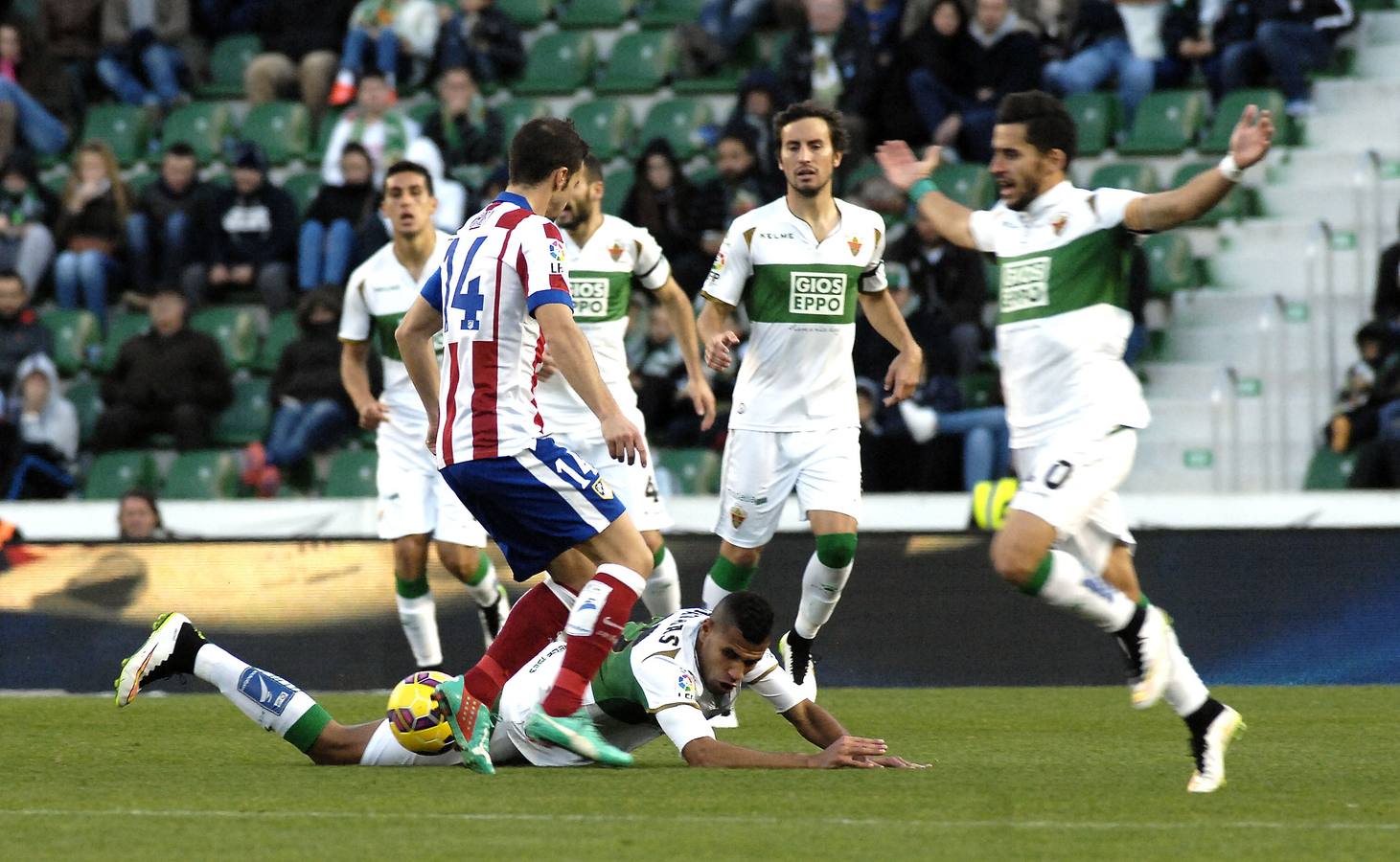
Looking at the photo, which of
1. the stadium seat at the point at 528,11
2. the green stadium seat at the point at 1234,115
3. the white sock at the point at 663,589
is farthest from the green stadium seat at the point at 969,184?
the white sock at the point at 663,589

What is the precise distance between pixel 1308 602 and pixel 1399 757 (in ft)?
12.9

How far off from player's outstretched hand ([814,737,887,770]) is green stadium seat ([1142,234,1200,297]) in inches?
364

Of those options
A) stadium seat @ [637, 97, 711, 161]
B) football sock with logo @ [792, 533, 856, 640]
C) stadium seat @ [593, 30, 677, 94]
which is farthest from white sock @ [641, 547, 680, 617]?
stadium seat @ [593, 30, 677, 94]

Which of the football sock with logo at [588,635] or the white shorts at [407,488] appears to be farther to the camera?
the white shorts at [407,488]

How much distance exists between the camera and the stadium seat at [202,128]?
19281 millimetres

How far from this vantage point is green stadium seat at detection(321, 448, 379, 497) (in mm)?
15414

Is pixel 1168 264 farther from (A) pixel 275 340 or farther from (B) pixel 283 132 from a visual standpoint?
(B) pixel 283 132

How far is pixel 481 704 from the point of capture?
7.39 meters

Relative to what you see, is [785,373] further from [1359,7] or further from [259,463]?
[1359,7]

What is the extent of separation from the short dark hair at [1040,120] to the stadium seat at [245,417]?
33.9 ft

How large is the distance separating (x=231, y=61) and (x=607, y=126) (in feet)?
14.6

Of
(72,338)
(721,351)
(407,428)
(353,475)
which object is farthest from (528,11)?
(721,351)

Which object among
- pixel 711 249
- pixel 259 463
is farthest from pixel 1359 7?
pixel 259 463

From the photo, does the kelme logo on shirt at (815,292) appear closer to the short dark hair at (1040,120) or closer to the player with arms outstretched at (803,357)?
the player with arms outstretched at (803,357)
